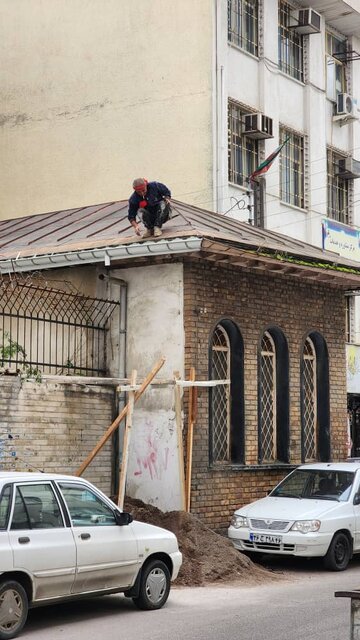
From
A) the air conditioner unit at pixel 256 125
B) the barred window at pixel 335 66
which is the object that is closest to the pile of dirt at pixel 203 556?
the air conditioner unit at pixel 256 125

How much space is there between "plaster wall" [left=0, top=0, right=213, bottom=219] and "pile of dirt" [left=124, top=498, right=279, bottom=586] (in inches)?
393

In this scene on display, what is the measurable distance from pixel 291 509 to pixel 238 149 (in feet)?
39.2

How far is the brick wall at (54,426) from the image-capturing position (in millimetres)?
13969

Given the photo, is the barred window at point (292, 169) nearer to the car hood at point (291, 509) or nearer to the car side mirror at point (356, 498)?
the car side mirror at point (356, 498)

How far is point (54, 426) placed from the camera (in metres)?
14.7

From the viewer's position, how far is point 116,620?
33.4ft

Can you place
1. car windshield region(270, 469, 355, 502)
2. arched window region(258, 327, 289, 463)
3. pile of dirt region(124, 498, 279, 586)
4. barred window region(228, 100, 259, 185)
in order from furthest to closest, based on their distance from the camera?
barred window region(228, 100, 259, 185), arched window region(258, 327, 289, 463), car windshield region(270, 469, 355, 502), pile of dirt region(124, 498, 279, 586)

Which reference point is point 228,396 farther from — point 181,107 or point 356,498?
point 181,107

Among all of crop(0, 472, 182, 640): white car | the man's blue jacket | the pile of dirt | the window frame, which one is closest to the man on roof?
the man's blue jacket

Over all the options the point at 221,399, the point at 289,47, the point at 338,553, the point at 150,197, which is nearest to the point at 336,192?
the point at 289,47

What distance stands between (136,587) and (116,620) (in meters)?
0.50

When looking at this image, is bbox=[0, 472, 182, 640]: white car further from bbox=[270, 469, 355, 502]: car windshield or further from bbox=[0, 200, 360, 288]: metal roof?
bbox=[0, 200, 360, 288]: metal roof

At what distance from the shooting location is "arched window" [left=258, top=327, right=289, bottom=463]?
1780 cm

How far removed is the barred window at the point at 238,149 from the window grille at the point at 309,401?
600 centimetres
